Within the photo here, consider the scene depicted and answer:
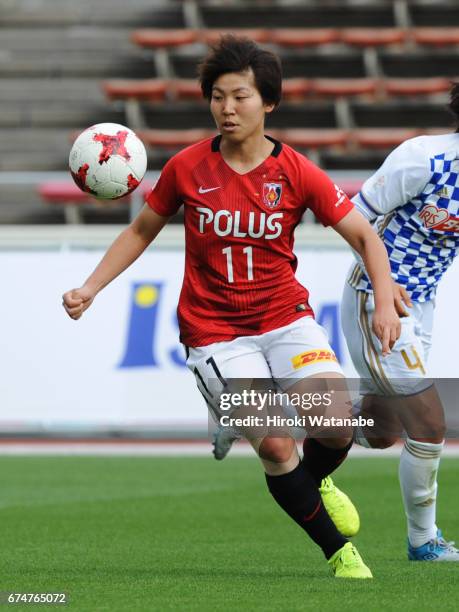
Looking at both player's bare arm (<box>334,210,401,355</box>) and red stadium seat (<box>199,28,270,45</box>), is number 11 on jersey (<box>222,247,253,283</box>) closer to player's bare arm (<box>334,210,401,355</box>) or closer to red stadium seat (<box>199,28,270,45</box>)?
player's bare arm (<box>334,210,401,355</box>)

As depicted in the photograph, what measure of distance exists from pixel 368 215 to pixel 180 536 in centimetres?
209

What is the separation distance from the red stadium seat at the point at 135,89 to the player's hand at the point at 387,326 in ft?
46.1

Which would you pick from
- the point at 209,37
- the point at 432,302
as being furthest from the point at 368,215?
the point at 209,37

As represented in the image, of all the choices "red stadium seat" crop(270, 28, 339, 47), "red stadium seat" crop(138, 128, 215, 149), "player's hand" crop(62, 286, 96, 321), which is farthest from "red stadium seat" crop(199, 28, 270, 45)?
"player's hand" crop(62, 286, 96, 321)

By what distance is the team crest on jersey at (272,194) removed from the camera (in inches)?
212

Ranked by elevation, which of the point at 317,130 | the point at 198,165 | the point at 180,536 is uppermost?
the point at 198,165

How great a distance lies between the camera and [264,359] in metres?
5.47

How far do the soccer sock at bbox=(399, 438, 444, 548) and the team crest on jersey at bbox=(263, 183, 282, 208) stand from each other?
4.64 feet

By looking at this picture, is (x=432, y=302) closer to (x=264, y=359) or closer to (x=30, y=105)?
(x=264, y=359)

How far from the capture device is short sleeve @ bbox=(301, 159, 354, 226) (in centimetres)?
537

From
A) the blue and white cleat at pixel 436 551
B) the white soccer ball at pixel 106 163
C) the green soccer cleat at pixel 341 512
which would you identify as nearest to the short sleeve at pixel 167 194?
the white soccer ball at pixel 106 163

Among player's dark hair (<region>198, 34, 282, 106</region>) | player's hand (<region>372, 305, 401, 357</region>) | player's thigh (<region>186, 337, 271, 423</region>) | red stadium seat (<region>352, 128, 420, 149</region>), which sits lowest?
red stadium seat (<region>352, 128, 420, 149</region>)

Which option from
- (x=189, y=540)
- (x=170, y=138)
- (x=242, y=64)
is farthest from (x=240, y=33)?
(x=242, y=64)

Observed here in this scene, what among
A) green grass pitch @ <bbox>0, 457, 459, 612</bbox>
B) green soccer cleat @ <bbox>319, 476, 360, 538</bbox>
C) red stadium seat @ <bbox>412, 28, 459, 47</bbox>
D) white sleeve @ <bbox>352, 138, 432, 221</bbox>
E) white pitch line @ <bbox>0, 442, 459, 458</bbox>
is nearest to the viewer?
green grass pitch @ <bbox>0, 457, 459, 612</bbox>
